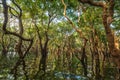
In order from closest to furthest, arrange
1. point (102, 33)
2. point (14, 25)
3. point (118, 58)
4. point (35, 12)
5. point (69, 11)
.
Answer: point (118, 58), point (69, 11), point (35, 12), point (102, 33), point (14, 25)

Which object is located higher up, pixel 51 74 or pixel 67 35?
pixel 67 35

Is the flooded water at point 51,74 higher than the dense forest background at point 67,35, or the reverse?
the dense forest background at point 67,35

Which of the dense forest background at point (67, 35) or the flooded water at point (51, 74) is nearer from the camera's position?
the dense forest background at point (67, 35)

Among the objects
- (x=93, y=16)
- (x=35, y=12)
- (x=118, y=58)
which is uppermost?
(x=35, y=12)

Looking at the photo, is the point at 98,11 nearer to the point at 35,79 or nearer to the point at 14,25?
the point at 35,79

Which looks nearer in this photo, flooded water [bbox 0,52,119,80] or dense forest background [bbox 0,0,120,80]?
dense forest background [bbox 0,0,120,80]

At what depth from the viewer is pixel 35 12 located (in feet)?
92.3

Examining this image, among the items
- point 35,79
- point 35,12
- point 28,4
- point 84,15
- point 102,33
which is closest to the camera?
point 35,79

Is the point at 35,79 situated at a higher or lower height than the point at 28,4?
lower

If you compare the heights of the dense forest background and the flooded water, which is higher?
the dense forest background

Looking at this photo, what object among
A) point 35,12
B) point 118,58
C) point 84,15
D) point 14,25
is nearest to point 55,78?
point 118,58

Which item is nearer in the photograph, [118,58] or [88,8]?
[118,58]

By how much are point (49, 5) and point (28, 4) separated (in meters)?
2.29

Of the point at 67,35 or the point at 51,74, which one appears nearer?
the point at 51,74
